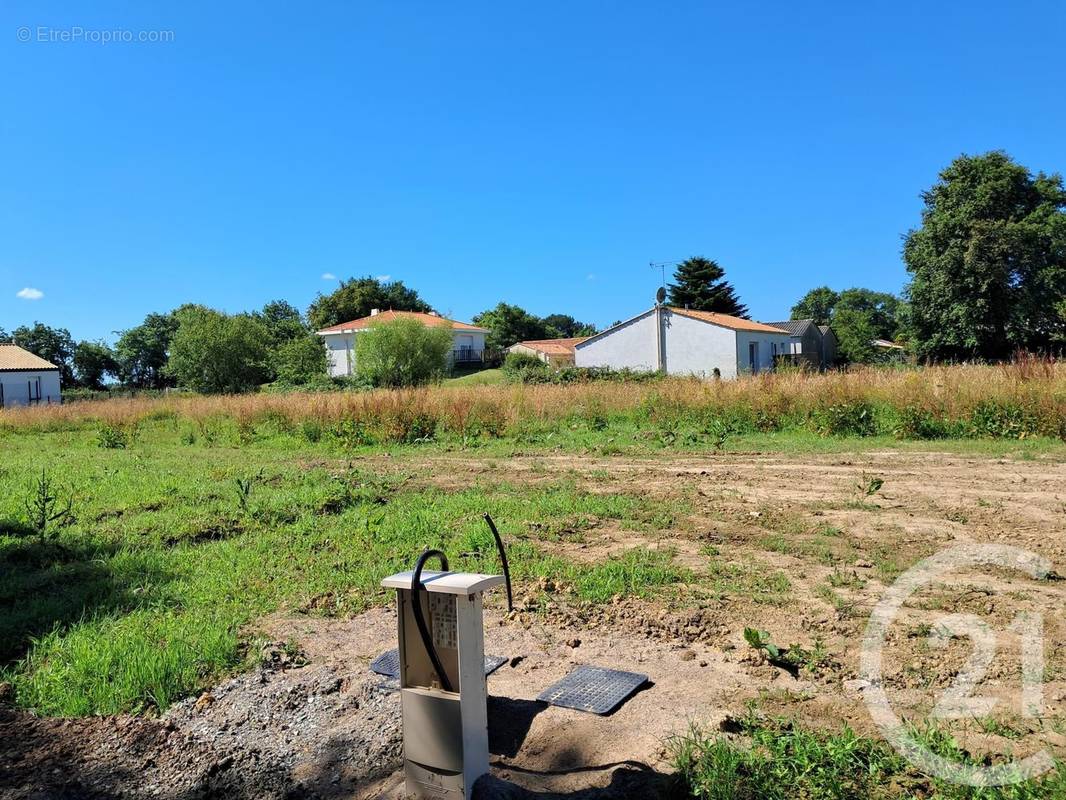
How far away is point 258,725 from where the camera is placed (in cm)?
311

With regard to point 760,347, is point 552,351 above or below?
above

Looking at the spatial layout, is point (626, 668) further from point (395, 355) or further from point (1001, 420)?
point (395, 355)

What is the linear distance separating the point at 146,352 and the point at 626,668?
71.4 meters

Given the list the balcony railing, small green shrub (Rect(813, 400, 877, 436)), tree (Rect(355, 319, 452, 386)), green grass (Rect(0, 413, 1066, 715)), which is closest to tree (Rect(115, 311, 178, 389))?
the balcony railing

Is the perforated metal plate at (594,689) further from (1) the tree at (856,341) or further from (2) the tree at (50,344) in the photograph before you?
(2) the tree at (50,344)

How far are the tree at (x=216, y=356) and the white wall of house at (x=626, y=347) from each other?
65.8 ft

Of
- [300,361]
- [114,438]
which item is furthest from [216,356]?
[114,438]

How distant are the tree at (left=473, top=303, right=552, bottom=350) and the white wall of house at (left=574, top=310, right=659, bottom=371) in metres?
29.1

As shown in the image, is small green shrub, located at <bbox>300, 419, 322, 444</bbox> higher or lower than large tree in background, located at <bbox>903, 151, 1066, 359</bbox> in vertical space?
lower

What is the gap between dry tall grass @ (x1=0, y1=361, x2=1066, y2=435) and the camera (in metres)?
11.8

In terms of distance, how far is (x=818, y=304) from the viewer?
88750mm

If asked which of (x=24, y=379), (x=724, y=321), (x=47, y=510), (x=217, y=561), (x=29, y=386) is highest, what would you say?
(x=724, y=321)

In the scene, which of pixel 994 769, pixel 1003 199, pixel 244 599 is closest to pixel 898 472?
pixel 994 769

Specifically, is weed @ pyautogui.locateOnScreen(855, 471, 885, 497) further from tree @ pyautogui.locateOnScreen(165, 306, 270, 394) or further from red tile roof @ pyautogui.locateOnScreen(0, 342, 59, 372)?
red tile roof @ pyautogui.locateOnScreen(0, 342, 59, 372)
